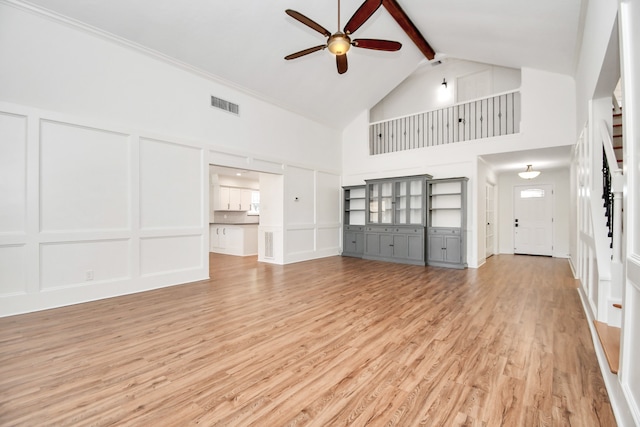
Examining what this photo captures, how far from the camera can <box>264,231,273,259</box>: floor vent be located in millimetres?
7070

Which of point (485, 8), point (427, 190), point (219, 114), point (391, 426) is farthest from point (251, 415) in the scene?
point (427, 190)

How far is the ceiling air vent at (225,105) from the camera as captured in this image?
17.7ft

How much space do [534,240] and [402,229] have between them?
457 centimetres

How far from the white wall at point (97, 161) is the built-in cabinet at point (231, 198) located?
4.88 m

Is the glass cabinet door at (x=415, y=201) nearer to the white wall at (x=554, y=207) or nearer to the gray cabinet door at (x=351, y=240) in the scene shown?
the gray cabinet door at (x=351, y=240)

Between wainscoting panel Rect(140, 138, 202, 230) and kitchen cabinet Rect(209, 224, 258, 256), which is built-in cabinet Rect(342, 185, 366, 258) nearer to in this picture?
kitchen cabinet Rect(209, 224, 258, 256)

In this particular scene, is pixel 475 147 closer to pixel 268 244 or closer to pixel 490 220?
pixel 490 220

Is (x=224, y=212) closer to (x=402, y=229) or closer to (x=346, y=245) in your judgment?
(x=346, y=245)

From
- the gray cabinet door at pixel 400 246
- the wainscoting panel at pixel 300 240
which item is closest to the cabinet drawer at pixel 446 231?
the gray cabinet door at pixel 400 246

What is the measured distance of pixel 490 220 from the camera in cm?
835

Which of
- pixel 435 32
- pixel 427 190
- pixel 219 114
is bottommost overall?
pixel 427 190

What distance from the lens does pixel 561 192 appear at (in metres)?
8.24

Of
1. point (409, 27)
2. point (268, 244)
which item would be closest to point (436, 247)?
point (268, 244)

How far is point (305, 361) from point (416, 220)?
212 inches
